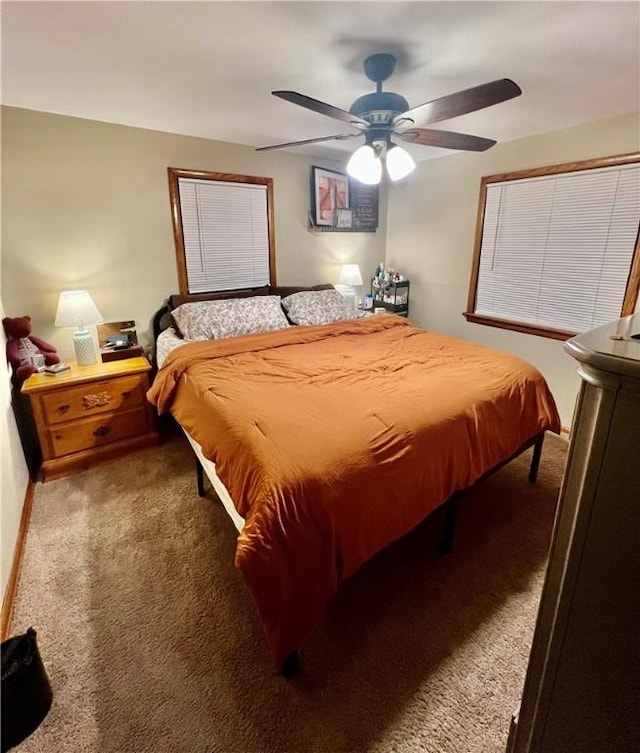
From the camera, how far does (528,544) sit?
1.95 meters

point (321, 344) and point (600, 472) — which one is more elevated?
point (600, 472)

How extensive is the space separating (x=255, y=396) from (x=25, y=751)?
1.37 metres

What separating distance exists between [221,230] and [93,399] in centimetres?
171

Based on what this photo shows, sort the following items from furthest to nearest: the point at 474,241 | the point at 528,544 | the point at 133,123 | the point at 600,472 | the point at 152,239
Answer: the point at 474,241 → the point at 152,239 → the point at 133,123 → the point at 528,544 → the point at 600,472

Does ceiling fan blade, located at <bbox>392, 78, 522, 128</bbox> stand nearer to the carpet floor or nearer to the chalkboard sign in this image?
the carpet floor

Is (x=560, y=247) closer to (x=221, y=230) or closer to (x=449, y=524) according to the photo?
(x=449, y=524)

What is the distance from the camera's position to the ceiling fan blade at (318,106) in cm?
153

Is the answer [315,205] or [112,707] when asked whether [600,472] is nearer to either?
[112,707]

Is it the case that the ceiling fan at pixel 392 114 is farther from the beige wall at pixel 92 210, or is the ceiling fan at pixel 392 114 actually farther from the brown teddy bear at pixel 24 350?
the brown teddy bear at pixel 24 350

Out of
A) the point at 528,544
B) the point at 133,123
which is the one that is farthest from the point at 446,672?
the point at 133,123

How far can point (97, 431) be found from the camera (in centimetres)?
261

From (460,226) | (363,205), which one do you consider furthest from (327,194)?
(460,226)

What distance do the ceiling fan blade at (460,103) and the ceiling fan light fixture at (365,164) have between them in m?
0.16

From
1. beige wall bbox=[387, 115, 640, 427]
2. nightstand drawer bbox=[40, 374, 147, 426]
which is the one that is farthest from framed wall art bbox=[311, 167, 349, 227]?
nightstand drawer bbox=[40, 374, 147, 426]
